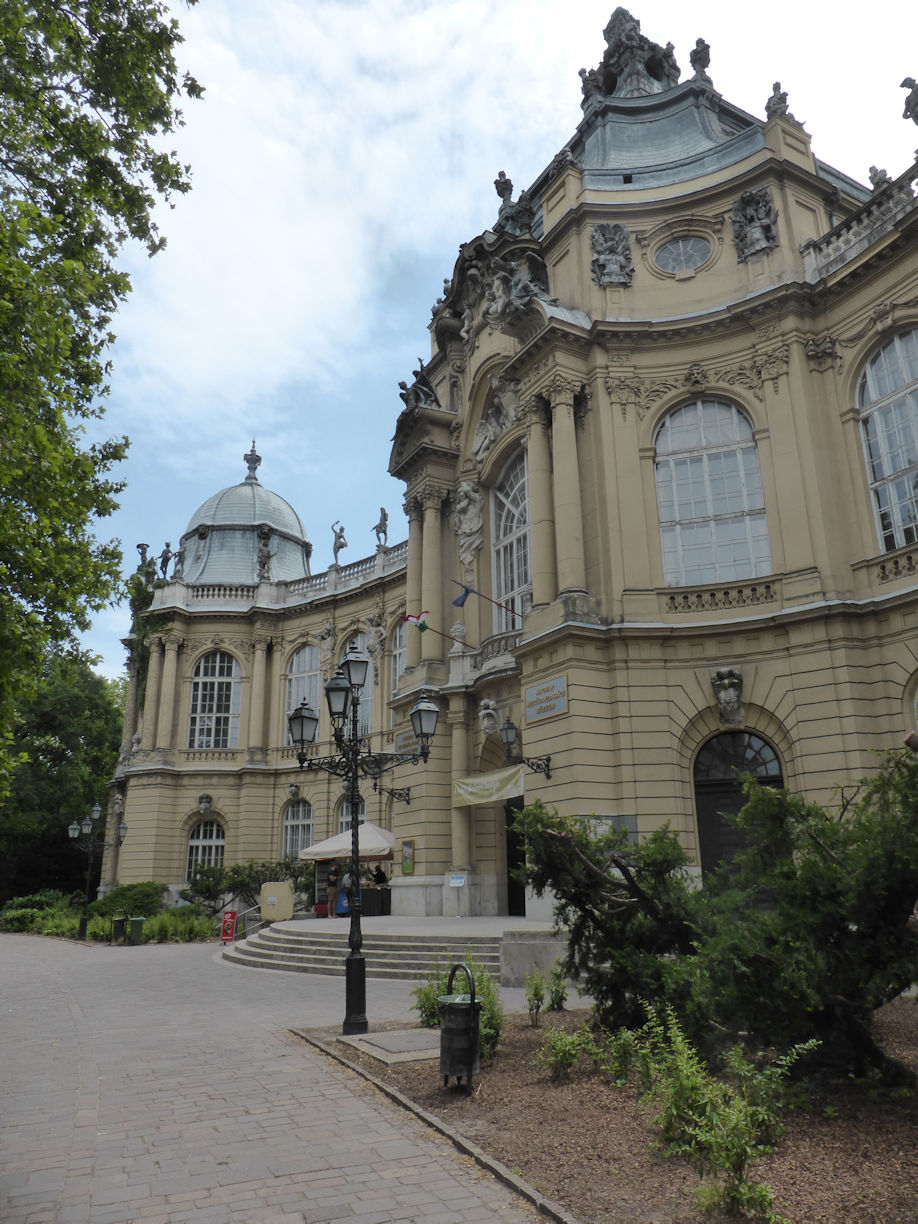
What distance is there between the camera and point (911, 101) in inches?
739

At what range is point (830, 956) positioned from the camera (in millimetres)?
6676

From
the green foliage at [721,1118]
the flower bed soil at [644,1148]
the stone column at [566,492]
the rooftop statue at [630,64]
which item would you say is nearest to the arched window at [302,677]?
the stone column at [566,492]

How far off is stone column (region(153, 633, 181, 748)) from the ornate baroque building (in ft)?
52.9

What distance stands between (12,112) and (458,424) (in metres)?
18.4

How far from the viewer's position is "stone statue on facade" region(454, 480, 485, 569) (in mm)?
26250

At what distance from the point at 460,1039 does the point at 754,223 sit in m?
20.3

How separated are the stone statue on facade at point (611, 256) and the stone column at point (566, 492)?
10.2ft

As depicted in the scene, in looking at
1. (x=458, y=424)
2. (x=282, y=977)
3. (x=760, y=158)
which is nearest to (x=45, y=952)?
(x=282, y=977)

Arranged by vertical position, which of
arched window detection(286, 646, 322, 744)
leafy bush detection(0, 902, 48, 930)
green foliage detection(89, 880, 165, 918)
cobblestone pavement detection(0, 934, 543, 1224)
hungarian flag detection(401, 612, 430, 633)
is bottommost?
cobblestone pavement detection(0, 934, 543, 1224)

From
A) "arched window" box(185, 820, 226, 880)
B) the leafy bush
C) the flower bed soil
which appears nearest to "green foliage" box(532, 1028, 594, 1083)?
the flower bed soil

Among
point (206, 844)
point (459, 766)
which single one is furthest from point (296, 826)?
point (459, 766)

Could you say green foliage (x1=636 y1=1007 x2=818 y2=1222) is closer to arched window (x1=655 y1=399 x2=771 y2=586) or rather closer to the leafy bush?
arched window (x1=655 y1=399 x2=771 y2=586)

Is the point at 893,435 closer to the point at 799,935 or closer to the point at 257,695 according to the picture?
the point at 799,935

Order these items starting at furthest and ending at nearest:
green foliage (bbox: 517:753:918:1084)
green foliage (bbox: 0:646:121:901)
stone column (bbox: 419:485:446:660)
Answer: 1. green foliage (bbox: 0:646:121:901)
2. stone column (bbox: 419:485:446:660)
3. green foliage (bbox: 517:753:918:1084)
